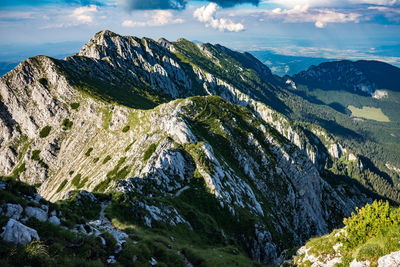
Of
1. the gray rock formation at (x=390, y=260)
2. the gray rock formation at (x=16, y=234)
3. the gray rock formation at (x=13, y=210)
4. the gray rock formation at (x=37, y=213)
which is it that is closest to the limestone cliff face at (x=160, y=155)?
the gray rock formation at (x=37, y=213)

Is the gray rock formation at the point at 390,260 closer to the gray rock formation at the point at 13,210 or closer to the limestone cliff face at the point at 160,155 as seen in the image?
the gray rock formation at the point at 13,210

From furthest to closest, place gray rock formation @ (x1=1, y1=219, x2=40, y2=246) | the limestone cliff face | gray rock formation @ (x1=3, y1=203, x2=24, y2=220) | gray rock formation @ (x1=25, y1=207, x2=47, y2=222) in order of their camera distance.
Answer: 1. the limestone cliff face
2. gray rock formation @ (x1=25, y1=207, x2=47, y2=222)
3. gray rock formation @ (x1=3, y1=203, x2=24, y2=220)
4. gray rock formation @ (x1=1, y1=219, x2=40, y2=246)

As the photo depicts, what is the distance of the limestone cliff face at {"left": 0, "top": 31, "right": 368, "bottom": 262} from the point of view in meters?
47.6

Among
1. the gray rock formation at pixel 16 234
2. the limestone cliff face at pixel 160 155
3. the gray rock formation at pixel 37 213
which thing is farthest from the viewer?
the limestone cliff face at pixel 160 155

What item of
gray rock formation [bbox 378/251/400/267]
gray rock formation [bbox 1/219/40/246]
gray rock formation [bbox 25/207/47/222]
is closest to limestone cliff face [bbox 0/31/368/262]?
gray rock formation [bbox 25/207/47/222]

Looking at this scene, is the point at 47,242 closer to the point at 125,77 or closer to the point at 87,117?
the point at 87,117

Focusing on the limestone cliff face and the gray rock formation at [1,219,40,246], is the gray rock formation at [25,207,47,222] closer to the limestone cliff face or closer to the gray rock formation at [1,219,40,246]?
the gray rock formation at [1,219,40,246]

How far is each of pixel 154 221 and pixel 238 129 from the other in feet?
212

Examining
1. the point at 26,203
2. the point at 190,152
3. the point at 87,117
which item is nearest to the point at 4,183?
the point at 26,203

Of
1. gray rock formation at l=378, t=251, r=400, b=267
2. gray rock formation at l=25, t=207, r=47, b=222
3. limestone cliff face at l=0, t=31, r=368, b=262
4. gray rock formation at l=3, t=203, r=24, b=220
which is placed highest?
gray rock formation at l=3, t=203, r=24, b=220

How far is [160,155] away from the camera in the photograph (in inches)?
2079

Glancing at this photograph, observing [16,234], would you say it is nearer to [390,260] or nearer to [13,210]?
[13,210]

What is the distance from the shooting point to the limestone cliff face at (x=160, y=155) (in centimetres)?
4759

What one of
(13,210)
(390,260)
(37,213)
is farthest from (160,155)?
Answer: (390,260)
